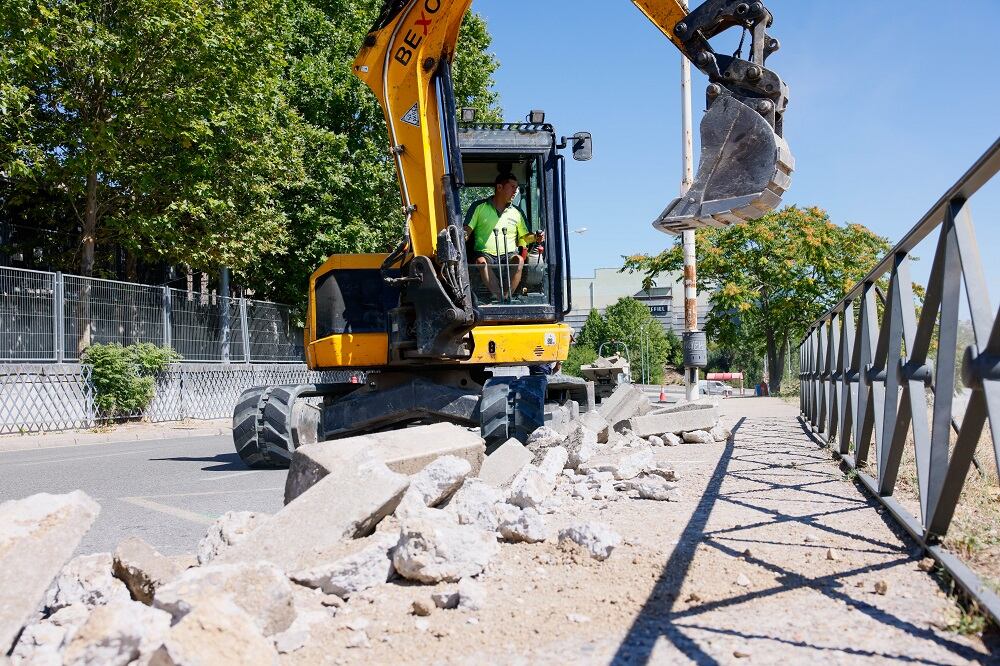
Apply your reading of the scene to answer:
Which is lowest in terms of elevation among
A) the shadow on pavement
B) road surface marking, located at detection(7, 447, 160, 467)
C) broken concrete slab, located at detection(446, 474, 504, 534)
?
road surface marking, located at detection(7, 447, 160, 467)

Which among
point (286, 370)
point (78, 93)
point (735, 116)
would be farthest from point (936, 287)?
point (286, 370)

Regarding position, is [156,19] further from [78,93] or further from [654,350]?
[654,350]

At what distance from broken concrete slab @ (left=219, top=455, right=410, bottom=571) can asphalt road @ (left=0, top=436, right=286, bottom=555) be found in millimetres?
1116

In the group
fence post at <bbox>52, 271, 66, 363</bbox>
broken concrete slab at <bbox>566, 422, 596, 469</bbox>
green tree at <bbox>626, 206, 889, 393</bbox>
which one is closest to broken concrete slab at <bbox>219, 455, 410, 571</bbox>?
broken concrete slab at <bbox>566, 422, 596, 469</bbox>

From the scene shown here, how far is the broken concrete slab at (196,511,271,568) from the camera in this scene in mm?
4039

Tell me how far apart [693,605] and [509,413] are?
445cm

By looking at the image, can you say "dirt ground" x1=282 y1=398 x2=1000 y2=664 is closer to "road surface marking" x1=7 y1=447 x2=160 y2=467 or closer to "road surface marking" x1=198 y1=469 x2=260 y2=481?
"road surface marking" x1=198 y1=469 x2=260 y2=481

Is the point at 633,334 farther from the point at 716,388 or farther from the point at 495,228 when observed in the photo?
the point at 495,228

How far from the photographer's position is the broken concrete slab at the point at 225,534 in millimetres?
4039

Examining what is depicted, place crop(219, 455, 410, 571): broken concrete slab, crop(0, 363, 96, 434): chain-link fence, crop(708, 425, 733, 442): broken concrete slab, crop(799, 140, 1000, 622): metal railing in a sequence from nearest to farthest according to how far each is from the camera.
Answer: crop(799, 140, 1000, 622): metal railing
crop(219, 455, 410, 571): broken concrete slab
crop(708, 425, 733, 442): broken concrete slab
crop(0, 363, 96, 434): chain-link fence

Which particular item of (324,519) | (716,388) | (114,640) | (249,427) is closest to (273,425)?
(249,427)

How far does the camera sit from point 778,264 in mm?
31422

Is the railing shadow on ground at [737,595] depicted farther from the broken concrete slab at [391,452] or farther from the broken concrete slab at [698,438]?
the broken concrete slab at [698,438]

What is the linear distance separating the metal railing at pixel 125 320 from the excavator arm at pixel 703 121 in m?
10.7
